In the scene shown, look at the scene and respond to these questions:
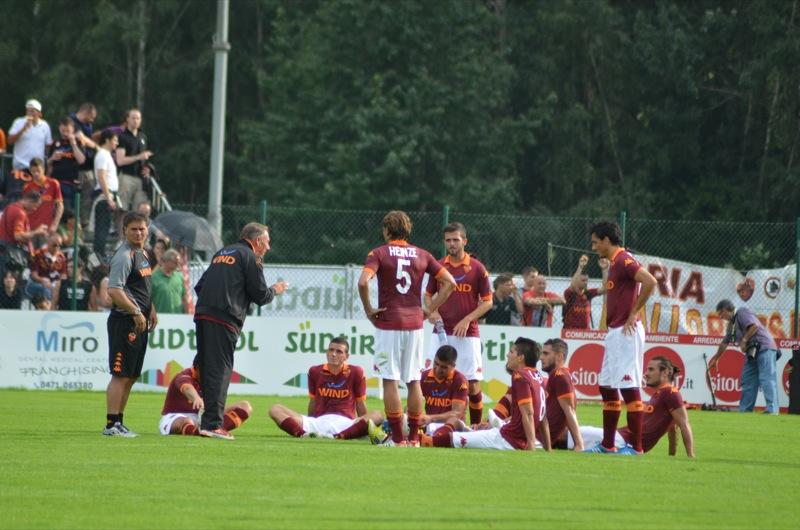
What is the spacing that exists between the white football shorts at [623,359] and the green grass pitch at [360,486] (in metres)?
0.80

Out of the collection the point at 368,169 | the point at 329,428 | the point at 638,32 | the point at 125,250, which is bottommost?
the point at 329,428

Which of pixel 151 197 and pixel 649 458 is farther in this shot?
pixel 151 197

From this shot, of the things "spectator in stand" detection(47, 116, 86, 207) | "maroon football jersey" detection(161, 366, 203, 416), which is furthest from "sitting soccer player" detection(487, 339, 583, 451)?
"spectator in stand" detection(47, 116, 86, 207)

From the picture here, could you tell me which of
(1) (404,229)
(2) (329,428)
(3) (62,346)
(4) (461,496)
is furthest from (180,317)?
(4) (461,496)

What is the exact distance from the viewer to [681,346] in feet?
68.7

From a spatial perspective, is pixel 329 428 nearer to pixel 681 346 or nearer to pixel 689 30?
pixel 681 346

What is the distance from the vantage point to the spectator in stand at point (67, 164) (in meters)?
21.6

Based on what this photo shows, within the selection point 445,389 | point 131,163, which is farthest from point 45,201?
point 445,389

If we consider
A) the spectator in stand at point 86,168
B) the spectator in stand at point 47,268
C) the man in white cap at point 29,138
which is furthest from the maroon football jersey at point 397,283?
the man in white cap at point 29,138

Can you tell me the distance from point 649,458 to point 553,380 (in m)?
1.26

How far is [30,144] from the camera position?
882 inches

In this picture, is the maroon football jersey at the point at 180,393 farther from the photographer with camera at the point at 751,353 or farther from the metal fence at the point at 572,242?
the photographer with camera at the point at 751,353

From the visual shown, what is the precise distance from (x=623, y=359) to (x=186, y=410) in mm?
4475

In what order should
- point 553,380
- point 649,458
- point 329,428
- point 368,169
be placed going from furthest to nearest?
point 368,169 → point 329,428 → point 553,380 → point 649,458
